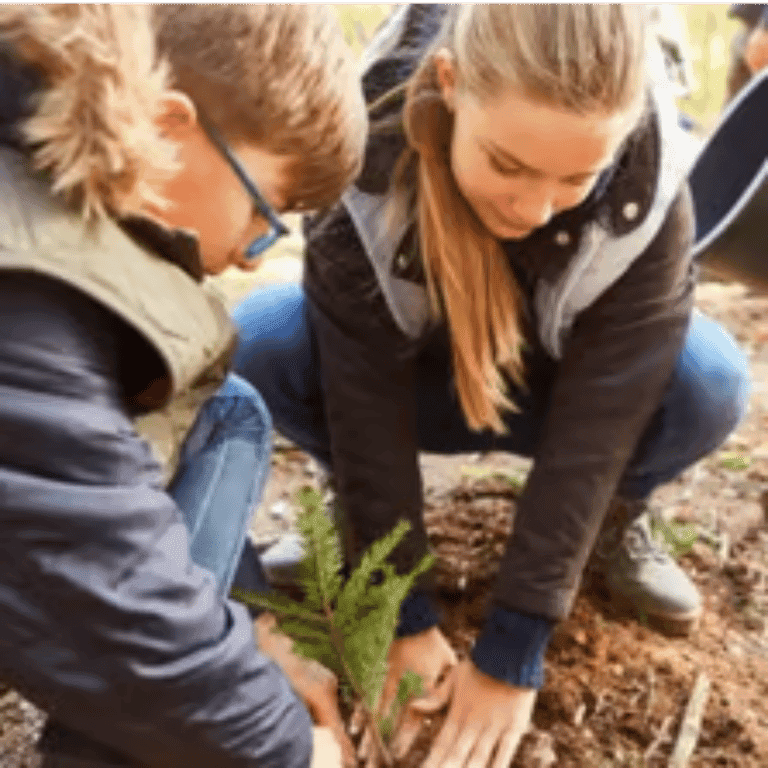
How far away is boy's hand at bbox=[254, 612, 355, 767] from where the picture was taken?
6.01 feet

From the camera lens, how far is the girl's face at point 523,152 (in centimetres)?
151

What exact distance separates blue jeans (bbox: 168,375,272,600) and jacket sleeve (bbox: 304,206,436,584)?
0.15 m

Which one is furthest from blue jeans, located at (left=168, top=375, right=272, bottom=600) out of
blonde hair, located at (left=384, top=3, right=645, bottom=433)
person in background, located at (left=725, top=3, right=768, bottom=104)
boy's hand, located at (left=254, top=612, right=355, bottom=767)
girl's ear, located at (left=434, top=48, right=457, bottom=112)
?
person in background, located at (left=725, top=3, right=768, bottom=104)

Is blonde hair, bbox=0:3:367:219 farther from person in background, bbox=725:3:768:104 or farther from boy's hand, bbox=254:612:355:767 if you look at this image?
person in background, bbox=725:3:768:104

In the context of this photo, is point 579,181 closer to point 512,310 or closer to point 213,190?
point 512,310

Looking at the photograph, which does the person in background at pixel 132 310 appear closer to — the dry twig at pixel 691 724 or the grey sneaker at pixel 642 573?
the dry twig at pixel 691 724

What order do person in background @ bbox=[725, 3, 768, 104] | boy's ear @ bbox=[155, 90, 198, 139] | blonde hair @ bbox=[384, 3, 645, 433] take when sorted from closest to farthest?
boy's ear @ bbox=[155, 90, 198, 139], blonde hair @ bbox=[384, 3, 645, 433], person in background @ bbox=[725, 3, 768, 104]

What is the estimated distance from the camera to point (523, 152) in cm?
154

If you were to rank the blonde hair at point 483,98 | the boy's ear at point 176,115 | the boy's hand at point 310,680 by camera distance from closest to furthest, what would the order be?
the boy's ear at point 176,115 < the blonde hair at point 483,98 < the boy's hand at point 310,680

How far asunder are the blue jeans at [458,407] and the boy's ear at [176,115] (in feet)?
2.93

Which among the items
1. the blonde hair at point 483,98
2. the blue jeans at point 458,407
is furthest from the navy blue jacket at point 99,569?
the blue jeans at point 458,407

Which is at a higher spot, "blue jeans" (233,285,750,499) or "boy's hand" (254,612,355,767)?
"blue jeans" (233,285,750,499)

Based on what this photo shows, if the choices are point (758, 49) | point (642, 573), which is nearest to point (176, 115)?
point (642, 573)

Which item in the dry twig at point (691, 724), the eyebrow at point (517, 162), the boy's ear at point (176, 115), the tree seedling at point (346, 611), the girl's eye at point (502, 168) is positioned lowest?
the dry twig at point (691, 724)
